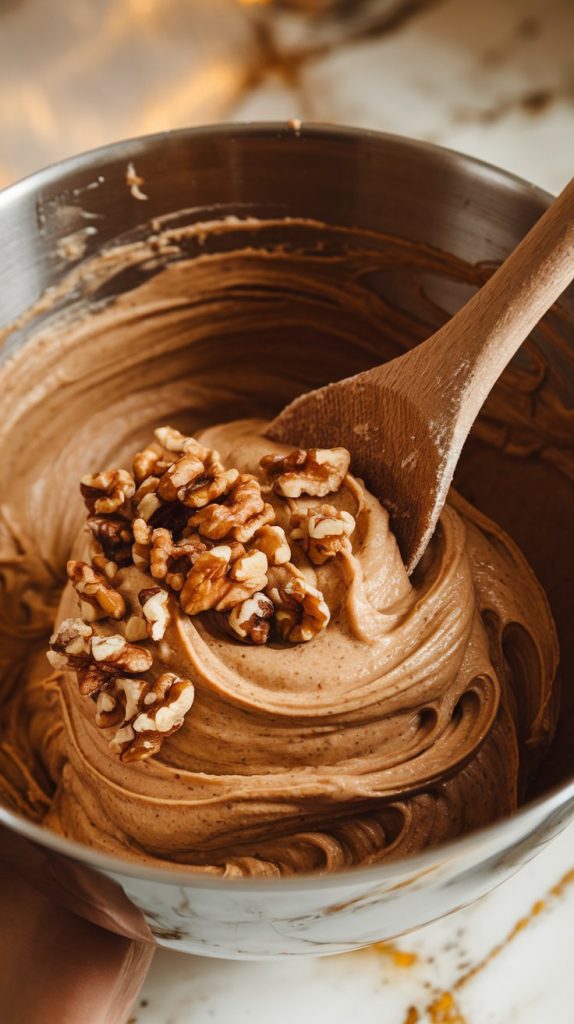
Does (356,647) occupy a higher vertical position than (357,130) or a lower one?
lower

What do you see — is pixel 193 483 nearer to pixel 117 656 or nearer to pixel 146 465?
pixel 146 465

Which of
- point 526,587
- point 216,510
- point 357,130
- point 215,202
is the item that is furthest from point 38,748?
point 357,130

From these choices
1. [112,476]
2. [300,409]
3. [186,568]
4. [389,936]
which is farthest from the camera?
[300,409]

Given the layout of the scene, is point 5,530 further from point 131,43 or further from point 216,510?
point 131,43

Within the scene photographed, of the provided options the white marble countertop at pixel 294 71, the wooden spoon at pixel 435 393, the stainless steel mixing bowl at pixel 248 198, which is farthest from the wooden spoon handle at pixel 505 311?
the white marble countertop at pixel 294 71

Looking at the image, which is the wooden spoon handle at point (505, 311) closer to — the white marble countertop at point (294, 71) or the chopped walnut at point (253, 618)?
the chopped walnut at point (253, 618)

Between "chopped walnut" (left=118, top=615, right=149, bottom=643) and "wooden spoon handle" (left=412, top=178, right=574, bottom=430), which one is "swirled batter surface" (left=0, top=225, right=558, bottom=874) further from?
"wooden spoon handle" (left=412, top=178, right=574, bottom=430)
